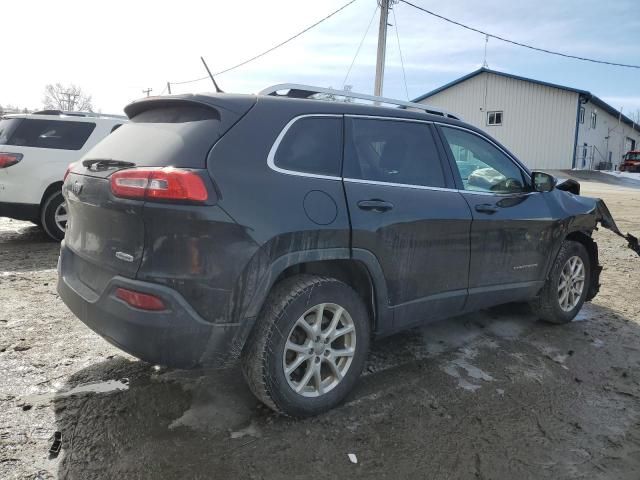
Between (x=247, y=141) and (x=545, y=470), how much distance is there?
7.53 feet

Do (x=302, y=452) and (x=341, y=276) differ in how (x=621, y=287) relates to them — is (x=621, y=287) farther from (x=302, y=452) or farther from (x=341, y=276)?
(x=302, y=452)

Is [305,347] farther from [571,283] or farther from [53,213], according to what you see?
[53,213]

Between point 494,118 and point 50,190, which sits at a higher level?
point 494,118

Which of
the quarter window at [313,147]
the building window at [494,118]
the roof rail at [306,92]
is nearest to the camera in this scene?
the quarter window at [313,147]

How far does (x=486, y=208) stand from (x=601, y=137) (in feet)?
129

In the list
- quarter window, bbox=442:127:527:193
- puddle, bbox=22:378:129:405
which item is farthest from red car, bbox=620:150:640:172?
puddle, bbox=22:378:129:405

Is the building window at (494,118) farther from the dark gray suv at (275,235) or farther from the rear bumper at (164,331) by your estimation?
the rear bumper at (164,331)

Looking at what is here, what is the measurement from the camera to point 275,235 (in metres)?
2.67

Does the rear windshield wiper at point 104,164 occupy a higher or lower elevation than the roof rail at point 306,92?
lower

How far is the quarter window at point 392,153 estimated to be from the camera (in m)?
3.21

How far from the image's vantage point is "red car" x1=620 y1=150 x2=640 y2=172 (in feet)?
112

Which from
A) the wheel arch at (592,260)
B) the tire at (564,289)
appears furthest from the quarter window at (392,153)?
the wheel arch at (592,260)

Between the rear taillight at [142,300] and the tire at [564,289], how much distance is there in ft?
11.4

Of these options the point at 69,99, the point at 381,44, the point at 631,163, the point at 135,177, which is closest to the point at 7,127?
the point at 135,177
